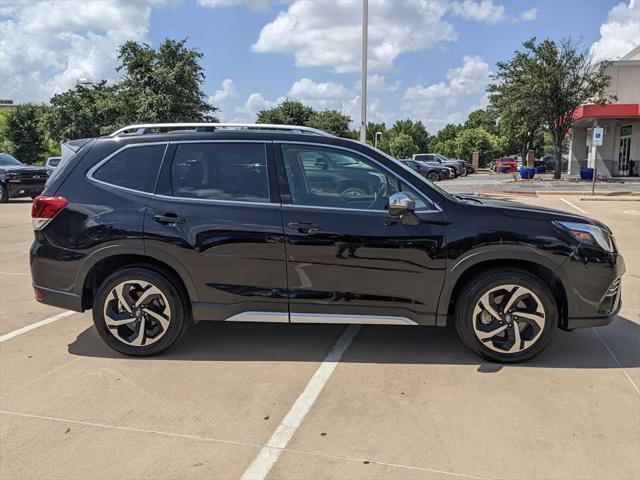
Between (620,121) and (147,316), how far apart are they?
39.1m

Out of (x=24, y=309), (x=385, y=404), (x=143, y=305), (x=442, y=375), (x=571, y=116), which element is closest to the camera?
(x=385, y=404)

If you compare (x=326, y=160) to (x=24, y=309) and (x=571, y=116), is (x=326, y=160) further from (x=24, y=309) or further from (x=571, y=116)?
(x=571, y=116)

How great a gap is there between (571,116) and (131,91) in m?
26.5

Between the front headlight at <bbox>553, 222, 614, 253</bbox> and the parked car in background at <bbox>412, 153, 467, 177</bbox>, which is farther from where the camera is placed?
the parked car in background at <bbox>412, 153, 467, 177</bbox>

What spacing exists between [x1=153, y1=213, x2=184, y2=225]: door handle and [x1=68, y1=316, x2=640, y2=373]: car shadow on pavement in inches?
44.5

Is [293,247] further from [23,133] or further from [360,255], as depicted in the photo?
[23,133]

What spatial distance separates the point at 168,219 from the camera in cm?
425

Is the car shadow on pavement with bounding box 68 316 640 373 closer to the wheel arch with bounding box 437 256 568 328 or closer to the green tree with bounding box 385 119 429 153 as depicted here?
the wheel arch with bounding box 437 256 568 328

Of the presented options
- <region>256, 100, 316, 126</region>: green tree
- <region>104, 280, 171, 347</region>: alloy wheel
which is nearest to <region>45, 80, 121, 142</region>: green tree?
<region>256, 100, 316, 126</region>: green tree

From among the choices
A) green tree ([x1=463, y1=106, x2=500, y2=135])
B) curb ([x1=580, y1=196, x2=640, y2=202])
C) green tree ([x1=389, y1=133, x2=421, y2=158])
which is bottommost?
curb ([x1=580, y1=196, x2=640, y2=202])

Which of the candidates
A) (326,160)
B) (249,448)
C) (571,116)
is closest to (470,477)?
(249,448)

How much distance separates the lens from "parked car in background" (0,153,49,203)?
56.1ft

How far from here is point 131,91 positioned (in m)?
32.8

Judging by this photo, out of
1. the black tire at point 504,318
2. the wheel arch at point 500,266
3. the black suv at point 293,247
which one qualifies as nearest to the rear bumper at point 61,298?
the black suv at point 293,247
